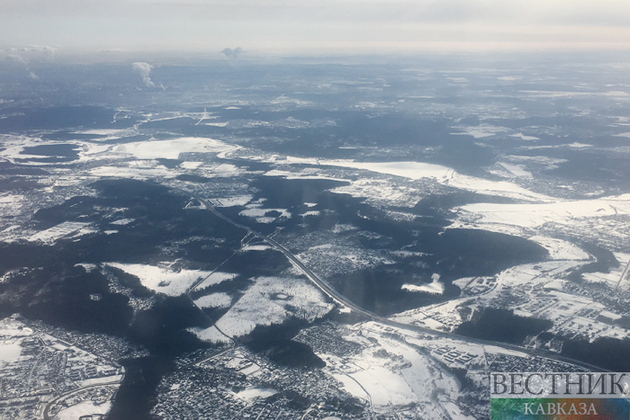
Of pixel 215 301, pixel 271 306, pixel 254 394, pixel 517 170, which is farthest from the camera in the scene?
pixel 517 170

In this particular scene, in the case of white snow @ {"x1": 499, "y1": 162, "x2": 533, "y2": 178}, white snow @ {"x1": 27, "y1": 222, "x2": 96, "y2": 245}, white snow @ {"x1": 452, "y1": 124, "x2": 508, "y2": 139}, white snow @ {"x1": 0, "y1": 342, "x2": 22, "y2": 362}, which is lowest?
white snow @ {"x1": 0, "y1": 342, "x2": 22, "y2": 362}

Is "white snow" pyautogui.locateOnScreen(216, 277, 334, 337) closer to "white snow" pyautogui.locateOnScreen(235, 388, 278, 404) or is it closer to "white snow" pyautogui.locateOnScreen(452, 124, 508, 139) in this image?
"white snow" pyautogui.locateOnScreen(235, 388, 278, 404)

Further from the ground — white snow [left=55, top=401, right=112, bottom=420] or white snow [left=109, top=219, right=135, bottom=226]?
white snow [left=109, top=219, right=135, bottom=226]

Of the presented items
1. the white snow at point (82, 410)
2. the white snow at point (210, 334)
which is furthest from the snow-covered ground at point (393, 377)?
the white snow at point (82, 410)

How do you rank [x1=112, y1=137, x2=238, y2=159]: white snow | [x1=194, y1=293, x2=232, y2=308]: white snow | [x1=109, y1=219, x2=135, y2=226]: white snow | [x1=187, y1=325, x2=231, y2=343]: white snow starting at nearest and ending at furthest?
[x1=187, y1=325, x2=231, y2=343]: white snow → [x1=194, y1=293, x2=232, y2=308]: white snow → [x1=109, y1=219, x2=135, y2=226]: white snow → [x1=112, y1=137, x2=238, y2=159]: white snow

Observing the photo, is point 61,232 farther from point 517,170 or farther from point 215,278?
point 517,170

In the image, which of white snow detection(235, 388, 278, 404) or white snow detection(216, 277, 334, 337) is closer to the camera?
white snow detection(235, 388, 278, 404)

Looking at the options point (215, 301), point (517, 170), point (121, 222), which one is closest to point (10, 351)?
point (215, 301)

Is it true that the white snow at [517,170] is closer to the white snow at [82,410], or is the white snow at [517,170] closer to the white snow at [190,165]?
the white snow at [190,165]

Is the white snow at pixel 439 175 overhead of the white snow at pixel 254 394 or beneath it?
overhead

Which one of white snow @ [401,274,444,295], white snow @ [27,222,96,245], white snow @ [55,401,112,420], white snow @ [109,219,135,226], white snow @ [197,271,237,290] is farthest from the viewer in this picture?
white snow @ [109,219,135,226]

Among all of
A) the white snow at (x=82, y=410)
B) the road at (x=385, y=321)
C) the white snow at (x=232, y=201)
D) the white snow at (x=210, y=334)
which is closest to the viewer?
the white snow at (x=82, y=410)

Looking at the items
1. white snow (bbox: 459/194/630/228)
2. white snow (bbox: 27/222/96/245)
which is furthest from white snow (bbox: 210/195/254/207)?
white snow (bbox: 459/194/630/228)
